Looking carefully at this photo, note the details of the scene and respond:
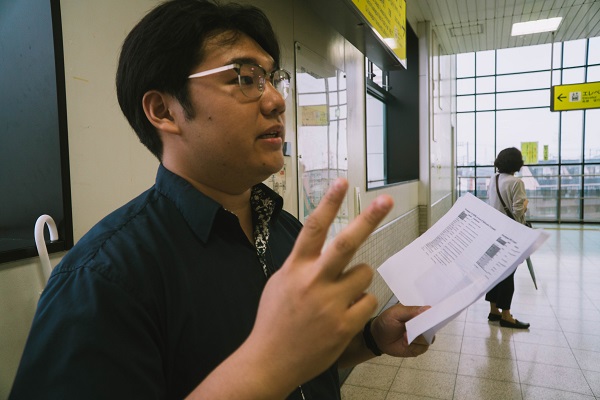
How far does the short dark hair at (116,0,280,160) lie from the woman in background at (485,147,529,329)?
3.56 metres

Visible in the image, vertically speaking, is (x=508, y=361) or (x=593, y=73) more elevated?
(x=593, y=73)

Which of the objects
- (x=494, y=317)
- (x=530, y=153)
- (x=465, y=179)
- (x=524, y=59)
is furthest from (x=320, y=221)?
(x=524, y=59)

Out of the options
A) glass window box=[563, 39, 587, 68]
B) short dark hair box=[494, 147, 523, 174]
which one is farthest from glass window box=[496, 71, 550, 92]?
short dark hair box=[494, 147, 523, 174]

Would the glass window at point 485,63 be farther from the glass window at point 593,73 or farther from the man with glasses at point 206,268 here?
the man with glasses at point 206,268

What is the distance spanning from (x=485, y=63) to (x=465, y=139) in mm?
2354

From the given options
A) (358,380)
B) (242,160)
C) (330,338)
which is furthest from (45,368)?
(358,380)

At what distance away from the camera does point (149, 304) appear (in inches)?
26.2

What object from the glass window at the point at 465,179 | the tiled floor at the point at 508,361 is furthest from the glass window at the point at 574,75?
the tiled floor at the point at 508,361

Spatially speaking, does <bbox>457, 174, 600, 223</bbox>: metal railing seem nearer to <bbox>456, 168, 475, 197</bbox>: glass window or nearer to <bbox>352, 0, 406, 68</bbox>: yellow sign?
<bbox>456, 168, 475, 197</bbox>: glass window

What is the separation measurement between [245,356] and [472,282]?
18.7 inches

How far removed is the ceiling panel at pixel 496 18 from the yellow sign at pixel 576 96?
0.89 metres

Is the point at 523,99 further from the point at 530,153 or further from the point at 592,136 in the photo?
the point at 592,136

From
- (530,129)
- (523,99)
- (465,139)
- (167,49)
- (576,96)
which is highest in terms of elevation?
(523,99)

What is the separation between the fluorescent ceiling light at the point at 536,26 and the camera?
19.8 feet
